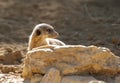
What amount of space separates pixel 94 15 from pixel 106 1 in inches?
41.7

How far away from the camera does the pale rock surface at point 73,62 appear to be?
5156 mm

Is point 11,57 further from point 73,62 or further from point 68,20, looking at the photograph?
point 68,20

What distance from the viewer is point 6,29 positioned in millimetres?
9172

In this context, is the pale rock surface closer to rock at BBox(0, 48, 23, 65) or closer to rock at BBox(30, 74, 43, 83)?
rock at BBox(30, 74, 43, 83)

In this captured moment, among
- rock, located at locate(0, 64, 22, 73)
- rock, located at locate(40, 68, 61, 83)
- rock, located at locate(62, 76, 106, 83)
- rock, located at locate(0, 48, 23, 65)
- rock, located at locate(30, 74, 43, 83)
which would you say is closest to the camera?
rock, located at locate(62, 76, 106, 83)

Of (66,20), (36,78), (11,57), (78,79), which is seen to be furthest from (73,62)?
(66,20)

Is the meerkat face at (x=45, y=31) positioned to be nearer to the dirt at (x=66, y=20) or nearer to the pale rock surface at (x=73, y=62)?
the dirt at (x=66, y=20)

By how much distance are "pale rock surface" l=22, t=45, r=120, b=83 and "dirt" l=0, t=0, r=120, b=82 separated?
8.29ft

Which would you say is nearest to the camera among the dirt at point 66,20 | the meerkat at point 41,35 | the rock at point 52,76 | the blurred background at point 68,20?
the rock at point 52,76

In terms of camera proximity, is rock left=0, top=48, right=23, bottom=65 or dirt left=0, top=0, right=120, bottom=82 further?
dirt left=0, top=0, right=120, bottom=82

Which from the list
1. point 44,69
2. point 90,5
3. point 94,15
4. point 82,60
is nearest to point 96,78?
point 82,60

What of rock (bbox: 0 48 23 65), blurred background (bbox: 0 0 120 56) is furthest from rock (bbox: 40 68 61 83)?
blurred background (bbox: 0 0 120 56)

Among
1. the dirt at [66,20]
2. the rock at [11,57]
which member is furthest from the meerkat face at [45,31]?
the dirt at [66,20]

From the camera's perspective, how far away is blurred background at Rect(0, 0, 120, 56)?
8642 millimetres
